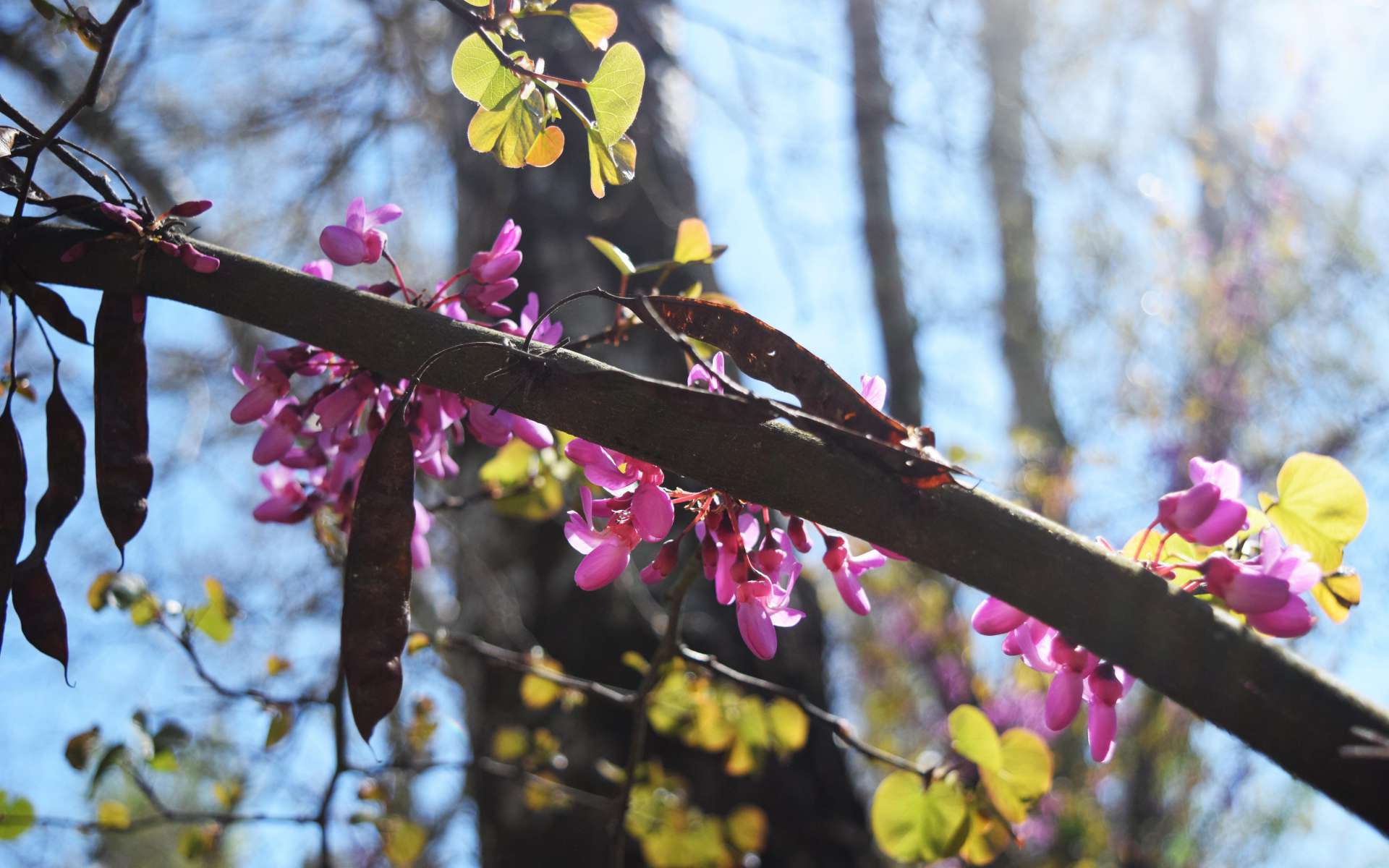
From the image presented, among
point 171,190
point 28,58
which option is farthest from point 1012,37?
point 28,58

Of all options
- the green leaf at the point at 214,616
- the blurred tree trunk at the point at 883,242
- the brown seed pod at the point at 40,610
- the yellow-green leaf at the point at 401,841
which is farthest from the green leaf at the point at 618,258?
the blurred tree trunk at the point at 883,242

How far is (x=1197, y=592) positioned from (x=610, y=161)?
704mm

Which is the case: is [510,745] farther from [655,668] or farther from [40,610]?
[40,610]

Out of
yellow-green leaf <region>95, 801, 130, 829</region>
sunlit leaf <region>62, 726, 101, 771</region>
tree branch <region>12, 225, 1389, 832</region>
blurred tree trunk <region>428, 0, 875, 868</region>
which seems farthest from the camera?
blurred tree trunk <region>428, 0, 875, 868</region>

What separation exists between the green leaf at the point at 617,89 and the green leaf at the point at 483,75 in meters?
0.09

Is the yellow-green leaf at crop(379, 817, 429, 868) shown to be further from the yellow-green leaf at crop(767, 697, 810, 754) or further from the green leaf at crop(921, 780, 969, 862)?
the green leaf at crop(921, 780, 969, 862)

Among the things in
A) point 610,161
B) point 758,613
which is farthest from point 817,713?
point 610,161

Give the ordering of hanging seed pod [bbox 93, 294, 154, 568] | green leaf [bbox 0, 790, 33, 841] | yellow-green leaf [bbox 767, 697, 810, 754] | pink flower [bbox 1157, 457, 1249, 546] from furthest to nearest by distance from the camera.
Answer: yellow-green leaf [bbox 767, 697, 810, 754]
green leaf [bbox 0, 790, 33, 841]
hanging seed pod [bbox 93, 294, 154, 568]
pink flower [bbox 1157, 457, 1249, 546]

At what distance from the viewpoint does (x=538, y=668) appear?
1.54 meters

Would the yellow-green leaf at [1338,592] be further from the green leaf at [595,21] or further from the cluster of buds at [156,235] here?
the cluster of buds at [156,235]

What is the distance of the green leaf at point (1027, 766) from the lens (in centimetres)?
117

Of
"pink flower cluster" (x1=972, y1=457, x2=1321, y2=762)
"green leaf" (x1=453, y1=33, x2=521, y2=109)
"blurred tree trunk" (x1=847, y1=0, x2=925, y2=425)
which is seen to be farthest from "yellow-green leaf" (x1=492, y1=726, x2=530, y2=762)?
"blurred tree trunk" (x1=847, y1=0, x2=925, y2=425)

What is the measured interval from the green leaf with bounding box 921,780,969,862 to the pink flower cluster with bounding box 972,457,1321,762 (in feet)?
1.13

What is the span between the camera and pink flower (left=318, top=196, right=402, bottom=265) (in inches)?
41.1
